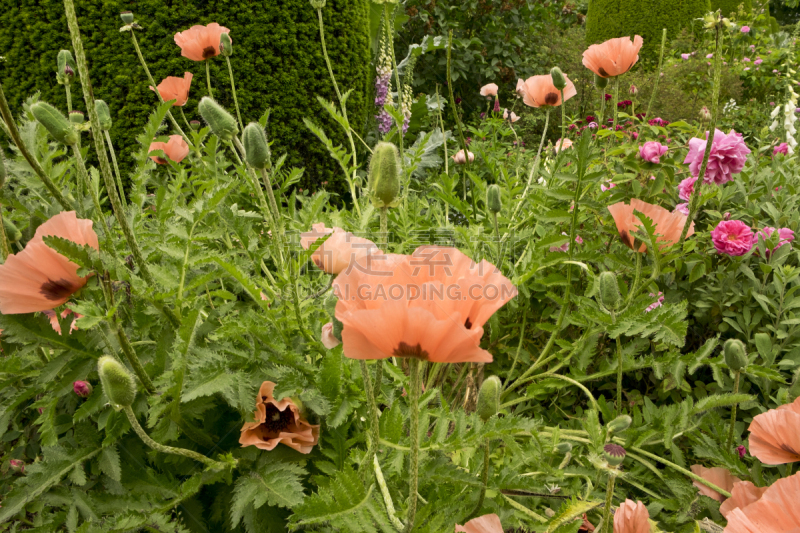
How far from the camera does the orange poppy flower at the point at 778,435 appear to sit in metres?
0.74

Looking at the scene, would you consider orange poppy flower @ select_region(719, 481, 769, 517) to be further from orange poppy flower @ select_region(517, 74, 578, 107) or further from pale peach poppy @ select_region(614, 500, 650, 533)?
orange poppy flower @ select_region(517, 74, 578, 107)

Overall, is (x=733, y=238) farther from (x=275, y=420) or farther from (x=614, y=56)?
(x=275, y=420)

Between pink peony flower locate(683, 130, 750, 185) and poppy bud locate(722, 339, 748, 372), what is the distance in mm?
562

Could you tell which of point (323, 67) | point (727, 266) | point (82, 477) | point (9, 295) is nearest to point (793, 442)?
point (727, 266)

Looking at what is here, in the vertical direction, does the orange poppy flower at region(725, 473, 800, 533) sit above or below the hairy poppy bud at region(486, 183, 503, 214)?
below

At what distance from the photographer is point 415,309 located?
18.7 inches

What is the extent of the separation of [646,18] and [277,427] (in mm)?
8553

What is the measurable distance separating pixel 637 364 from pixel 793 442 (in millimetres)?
389

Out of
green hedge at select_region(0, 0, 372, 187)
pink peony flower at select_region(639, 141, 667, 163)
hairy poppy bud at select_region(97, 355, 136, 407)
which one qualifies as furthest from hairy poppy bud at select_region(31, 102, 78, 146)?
green hedge at select_region(0, 0, 372, 187)

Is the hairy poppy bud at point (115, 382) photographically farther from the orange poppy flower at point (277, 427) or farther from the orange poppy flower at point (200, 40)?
the orange poppy flower at point (200, 40)

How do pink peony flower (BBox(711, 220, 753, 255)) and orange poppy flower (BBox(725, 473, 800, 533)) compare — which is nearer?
orange poppy flower (BBox(725, 473, 800, 533))

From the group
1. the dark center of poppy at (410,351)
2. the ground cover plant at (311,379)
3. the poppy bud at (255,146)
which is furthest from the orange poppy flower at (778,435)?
the poppy bud at (255,146)

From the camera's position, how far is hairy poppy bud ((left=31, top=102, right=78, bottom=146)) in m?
0.75

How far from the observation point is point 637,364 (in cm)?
112
